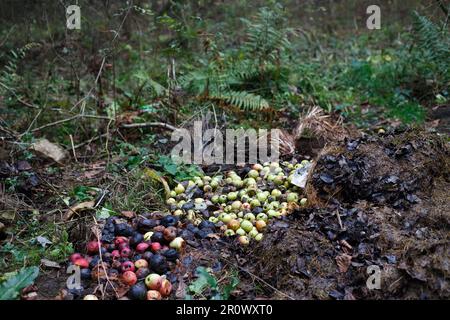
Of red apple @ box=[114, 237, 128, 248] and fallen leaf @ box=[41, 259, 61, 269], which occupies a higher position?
red apple @ box=[114, 237, 128, 248]

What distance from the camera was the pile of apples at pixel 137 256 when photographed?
3.00 meters

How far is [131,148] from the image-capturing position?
16.8 feet

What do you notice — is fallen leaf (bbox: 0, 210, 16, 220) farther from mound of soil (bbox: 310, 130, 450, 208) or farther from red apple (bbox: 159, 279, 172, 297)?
mound of soil (bbox: 310, 130, 450, 208)

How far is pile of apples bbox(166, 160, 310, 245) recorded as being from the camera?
3.77 m

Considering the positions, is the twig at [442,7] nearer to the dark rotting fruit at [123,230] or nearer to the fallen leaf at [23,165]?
the dark rotting fruit at [123,230]

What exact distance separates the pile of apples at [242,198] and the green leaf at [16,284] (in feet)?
4.41

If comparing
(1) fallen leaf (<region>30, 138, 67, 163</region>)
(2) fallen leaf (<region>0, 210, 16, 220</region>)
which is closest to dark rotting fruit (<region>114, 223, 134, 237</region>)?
(2) fallen leaf (<region>0, 210, 16, 220</region>)

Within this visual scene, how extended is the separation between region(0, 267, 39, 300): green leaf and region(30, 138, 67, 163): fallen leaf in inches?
96.6

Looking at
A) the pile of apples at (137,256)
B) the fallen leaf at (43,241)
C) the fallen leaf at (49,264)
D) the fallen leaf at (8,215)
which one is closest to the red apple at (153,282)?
the pile of apples at (137,256)

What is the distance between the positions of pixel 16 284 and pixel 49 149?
8.69ft

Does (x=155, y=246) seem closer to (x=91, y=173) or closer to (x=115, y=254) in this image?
(x=115, y=254)

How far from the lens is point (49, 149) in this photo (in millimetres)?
5188

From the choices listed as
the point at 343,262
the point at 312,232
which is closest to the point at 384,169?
the point at 312,232
